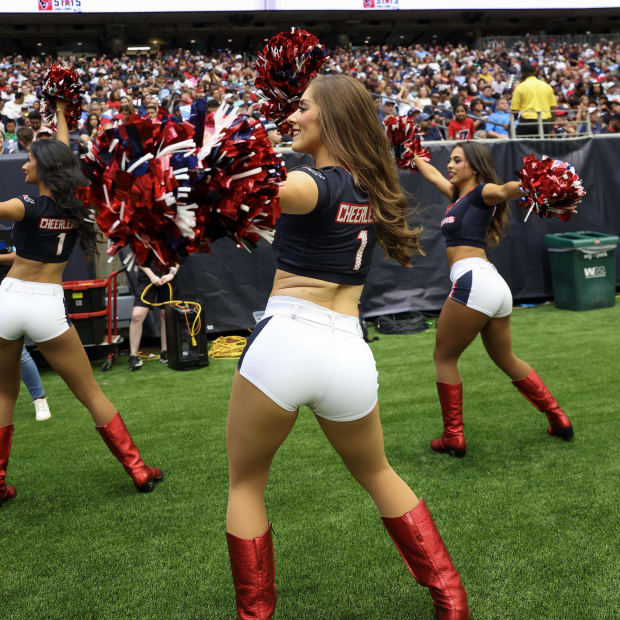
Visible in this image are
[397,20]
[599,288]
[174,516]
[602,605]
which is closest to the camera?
[602,605]

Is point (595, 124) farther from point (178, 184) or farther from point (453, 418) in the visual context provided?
point (178, 184)

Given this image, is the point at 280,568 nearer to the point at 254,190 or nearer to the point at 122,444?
the point at 122,444

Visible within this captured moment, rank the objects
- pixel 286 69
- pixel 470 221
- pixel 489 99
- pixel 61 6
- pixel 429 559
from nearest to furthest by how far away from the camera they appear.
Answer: pixel 429 559 < pixel 286 69 < pixel 470 221 < pixel 489 99 < pixel 61 6

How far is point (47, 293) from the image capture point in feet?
11.4

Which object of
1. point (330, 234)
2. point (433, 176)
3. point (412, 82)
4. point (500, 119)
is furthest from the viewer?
point (412, 82)

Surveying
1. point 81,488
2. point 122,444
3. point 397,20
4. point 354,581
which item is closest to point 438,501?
point 354,581

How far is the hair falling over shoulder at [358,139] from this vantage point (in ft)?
6.43

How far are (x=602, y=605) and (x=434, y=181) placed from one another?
2.68 m

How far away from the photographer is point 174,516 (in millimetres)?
3311

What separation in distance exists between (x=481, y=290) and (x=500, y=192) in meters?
0.55

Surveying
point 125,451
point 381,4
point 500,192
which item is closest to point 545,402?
point 500,192

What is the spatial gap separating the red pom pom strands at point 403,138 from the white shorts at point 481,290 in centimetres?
75

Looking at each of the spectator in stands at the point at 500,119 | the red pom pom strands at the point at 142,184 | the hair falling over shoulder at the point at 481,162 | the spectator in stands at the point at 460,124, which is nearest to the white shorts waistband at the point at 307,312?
the red pom pom strands at the point at 142,184

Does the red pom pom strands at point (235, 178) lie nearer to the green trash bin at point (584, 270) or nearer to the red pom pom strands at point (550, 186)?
the red pom pom strands at point (550, 186)
